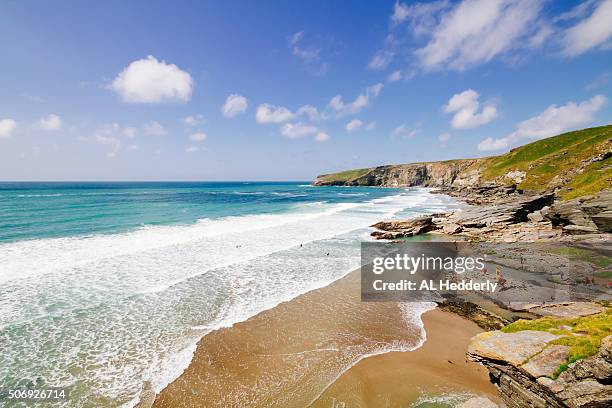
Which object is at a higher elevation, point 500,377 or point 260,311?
Result: point 500,377

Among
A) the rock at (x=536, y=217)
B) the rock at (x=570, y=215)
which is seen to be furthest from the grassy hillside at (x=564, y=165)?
the rock at (x=570, y=215)

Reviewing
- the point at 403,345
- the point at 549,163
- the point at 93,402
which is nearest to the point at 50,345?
the point at 93,402

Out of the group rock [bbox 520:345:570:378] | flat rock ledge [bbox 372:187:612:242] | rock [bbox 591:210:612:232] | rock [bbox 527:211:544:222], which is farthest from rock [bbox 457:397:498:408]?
rock [bbox 527:211:544:222]

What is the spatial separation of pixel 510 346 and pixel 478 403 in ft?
6.68

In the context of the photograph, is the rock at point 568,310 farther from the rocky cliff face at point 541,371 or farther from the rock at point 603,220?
the rock at point 603,220

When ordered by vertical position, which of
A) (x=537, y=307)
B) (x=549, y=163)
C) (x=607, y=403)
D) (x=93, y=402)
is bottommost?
(x=93, y=402)

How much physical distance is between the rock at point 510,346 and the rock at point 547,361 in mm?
144

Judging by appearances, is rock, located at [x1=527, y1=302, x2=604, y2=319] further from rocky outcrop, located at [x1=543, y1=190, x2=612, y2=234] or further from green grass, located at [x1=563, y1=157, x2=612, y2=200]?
green grass, located at [x1=563, y1=157, x2=612, y2=200]

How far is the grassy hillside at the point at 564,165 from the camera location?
45.7 m

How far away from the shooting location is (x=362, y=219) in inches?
1837

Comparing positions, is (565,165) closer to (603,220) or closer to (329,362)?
(603,220)

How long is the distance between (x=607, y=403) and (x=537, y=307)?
29.2 ft

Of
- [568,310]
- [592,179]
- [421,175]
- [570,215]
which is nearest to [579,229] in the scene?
[570,215]

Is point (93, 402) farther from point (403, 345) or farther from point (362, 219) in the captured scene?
point (362, 219)
